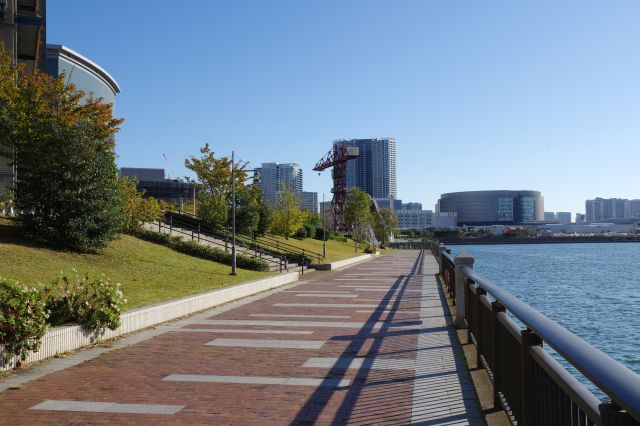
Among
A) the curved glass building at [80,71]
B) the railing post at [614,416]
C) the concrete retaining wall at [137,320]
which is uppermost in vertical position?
the curved glass building at [80,71]

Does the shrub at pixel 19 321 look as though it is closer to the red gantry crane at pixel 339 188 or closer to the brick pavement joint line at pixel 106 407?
the brick pavement joint line at pixel 106 407

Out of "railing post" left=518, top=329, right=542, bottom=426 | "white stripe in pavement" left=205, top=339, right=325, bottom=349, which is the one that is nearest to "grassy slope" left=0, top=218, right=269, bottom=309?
"white stripe in pavement" left=205, top=339, right=325, bottom=349

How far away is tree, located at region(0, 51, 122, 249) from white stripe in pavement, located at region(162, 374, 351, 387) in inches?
570

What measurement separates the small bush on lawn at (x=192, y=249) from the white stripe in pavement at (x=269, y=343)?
59.8 ft

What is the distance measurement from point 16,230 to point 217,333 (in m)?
12.9

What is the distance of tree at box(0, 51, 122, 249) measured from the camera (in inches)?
822

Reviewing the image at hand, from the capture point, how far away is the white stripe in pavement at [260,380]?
7707mm

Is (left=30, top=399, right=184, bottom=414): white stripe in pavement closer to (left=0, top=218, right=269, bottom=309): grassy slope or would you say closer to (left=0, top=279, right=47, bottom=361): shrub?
(left=0, top=279, right=47, bottom=361): shrub

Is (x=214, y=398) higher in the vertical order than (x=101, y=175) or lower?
lower

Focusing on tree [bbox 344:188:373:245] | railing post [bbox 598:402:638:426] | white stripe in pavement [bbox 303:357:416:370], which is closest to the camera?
railing post [bbox 598:402:638:426]

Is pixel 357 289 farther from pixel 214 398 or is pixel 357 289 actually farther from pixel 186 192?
pixel 186 192

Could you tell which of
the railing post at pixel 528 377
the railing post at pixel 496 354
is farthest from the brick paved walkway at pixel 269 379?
the railing post at pixel 528 377

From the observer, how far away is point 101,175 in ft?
72.9

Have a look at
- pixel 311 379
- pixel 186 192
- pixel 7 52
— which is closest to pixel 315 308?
pixel 311 379
